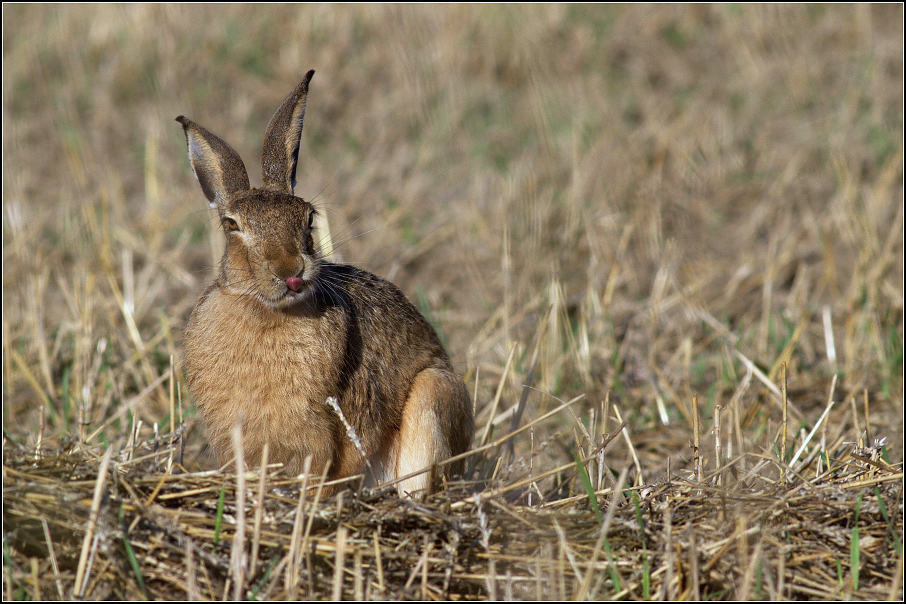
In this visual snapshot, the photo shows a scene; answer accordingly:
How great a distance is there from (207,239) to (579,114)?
3.45 m

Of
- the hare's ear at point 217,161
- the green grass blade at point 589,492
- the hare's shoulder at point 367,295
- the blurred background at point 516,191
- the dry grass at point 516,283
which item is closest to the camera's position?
the dry grass at point 516,283

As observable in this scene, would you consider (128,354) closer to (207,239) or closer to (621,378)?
(207,239)

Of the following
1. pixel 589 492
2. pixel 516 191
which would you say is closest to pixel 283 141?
pixel 589 492

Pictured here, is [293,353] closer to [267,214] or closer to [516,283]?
[267,214]

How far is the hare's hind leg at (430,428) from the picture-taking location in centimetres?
443

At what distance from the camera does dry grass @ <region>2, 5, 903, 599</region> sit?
342 cm

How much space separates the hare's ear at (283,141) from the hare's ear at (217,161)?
112 mm

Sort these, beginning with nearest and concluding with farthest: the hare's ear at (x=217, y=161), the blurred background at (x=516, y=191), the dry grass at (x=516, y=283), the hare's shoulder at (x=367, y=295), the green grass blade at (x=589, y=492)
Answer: the dry grass at (x=516, y=283) → the green grass blade at (x=589, y=492) → the hare's ear at (x=217, y=161) → the hare's shoulder at (x=367, y=295) → the blurred background at (x=516, y=191)

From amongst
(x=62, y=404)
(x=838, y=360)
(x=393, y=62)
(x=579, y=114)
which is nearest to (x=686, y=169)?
(x=579, y=114)

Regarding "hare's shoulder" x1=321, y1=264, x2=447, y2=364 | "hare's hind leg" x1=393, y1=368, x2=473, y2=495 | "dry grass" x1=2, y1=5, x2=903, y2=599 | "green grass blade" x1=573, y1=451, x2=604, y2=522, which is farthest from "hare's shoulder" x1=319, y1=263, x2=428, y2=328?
"green grass blade" x1=573, y1=451, x2=604, y2=522

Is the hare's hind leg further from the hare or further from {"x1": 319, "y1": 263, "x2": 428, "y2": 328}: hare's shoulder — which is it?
{"x1": 319, "y1": 263, "x2": 428, "y2": 328}: hare's shoulder

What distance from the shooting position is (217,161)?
438 centimetres

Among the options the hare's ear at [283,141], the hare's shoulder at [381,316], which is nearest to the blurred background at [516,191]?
the hare's shoulder at [381,316]

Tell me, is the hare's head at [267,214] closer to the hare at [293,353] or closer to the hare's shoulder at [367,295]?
the hare at [293,353]
